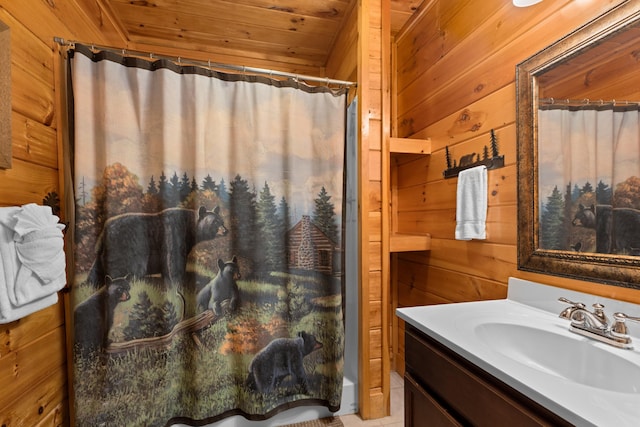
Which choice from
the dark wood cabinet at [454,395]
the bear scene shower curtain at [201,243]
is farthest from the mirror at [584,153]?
the bear scene shower curtain at [201,243]

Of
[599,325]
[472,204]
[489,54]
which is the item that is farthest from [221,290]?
[489,54]

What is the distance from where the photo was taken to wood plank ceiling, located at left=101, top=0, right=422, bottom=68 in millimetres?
1719

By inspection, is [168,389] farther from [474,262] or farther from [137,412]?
[474,262]

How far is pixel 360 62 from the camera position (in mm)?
1565

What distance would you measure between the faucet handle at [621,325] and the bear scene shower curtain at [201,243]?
106 cm

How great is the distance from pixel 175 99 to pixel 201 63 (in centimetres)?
26

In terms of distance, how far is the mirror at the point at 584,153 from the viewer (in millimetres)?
792

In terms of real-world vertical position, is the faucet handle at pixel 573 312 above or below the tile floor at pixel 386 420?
above

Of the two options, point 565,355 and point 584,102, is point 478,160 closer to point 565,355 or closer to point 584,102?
point 584,102

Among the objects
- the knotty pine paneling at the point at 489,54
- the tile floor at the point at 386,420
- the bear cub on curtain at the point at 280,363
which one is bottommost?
the tile floor at the point at 386,420

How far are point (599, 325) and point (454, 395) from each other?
1.50 ft

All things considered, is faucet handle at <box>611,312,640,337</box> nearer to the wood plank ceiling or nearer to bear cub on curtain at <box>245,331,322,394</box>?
bear cub on curtain at <box>245,331,322,394</box>

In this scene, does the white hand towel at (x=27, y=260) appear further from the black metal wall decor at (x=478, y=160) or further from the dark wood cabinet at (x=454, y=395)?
the black metal wall decor at (x=478, y=160)

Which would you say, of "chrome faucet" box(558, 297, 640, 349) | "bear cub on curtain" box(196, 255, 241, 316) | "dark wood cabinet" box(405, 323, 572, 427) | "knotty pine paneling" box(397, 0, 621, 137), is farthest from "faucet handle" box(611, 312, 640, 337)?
"bear cub on curtain" box(196, 255, 241, 316)
